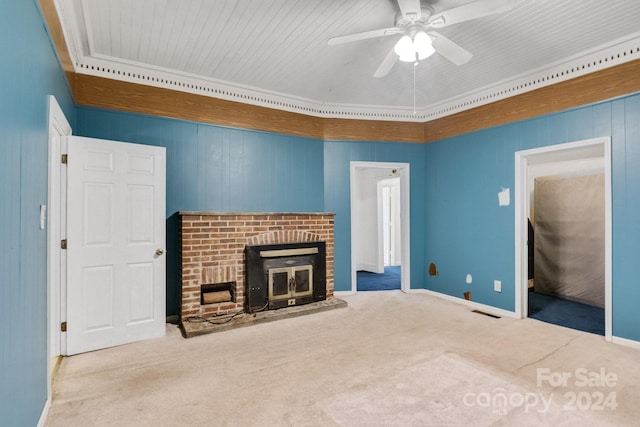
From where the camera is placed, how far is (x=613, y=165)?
123 inches

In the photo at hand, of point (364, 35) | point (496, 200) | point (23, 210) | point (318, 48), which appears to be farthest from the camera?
point (496, 200)

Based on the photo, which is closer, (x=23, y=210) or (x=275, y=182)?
(x=23, y=210)

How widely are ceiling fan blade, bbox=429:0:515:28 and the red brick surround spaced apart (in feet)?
8.69

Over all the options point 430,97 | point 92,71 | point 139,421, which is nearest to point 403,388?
point 139,421

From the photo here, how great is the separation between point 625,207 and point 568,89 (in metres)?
1.30

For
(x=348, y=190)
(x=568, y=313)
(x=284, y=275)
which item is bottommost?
(x=568, y=313)

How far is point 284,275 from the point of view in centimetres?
401

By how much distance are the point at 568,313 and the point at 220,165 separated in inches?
184

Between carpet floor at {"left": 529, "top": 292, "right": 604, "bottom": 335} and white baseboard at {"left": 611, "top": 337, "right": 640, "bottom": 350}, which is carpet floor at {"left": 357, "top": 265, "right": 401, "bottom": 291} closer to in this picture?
carpet floor at {"left": 529, "top": 292, "right": 604, "bottom": 335}

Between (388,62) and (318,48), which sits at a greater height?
(318,48)

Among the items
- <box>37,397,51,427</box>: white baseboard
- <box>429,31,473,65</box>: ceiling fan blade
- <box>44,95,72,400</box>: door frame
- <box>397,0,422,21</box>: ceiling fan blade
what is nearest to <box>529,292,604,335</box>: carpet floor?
<box>429,31,473,65</box>: ceiling fan blade

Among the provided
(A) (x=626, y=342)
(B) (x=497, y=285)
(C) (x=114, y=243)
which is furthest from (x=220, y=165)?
(A) (x=626, y=342)

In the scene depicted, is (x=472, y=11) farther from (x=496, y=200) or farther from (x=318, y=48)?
(x=496, y=200)

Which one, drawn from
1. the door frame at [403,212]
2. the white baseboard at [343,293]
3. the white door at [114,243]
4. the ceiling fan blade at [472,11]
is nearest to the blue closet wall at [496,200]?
the door frame at [403,212]
